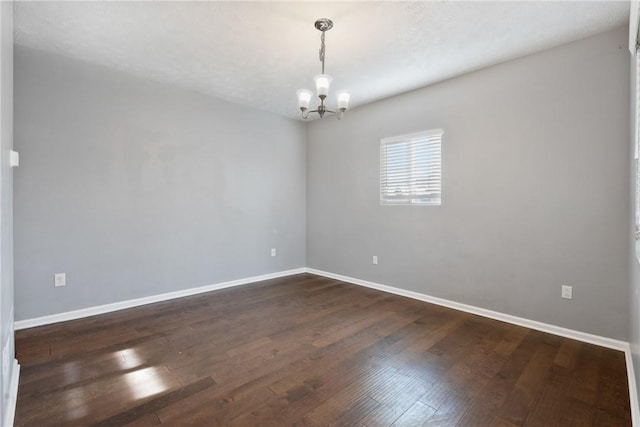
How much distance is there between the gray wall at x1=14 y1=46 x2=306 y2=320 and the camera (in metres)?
2.92

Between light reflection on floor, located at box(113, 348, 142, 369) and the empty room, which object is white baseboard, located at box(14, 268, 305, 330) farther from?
light reflection on floor, located at box(113, 348, 142, 369)

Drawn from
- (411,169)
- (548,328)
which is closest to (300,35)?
(411,169)

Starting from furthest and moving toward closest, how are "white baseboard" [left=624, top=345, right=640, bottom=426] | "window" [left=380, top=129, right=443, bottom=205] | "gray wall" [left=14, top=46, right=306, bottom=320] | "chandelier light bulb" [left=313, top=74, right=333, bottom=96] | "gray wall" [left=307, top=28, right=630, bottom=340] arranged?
"window" [left=380, top=129, right=443, bottom=205], "gray wall" [left=14, top=46, right=306, bottom=320], "gray wall" [left=307, top=28, right=630, bottom=340], "chandelier light bulb" [left=313, top=74, right=333, bottom=96], "white baseboard" [left=624, top=345, right=640, bottom=426]

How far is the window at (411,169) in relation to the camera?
3.65 m

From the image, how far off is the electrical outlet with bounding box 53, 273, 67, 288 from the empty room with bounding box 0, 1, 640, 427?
2 cm

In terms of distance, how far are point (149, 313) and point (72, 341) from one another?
74cm

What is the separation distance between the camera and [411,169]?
12.7ft

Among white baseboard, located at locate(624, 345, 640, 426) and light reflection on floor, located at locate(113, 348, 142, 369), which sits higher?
white baseboard, located at locate(624, 345, 640, 426)

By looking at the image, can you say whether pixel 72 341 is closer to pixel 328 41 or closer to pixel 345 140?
pixel 328 41

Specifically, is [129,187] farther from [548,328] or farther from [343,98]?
[548,328]

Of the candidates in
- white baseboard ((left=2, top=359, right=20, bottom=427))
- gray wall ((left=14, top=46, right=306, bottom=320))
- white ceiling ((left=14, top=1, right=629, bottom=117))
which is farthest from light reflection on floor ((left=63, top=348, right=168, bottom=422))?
white ceiling ((left=14, top=1, right=629, bottom=117))

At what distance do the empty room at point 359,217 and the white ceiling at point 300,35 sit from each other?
3cm

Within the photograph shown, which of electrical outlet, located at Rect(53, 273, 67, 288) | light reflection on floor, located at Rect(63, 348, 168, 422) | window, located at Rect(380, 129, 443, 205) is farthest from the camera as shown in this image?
window, located at Rect(380, 129, 443, 205)

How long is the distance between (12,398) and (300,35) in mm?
3167
